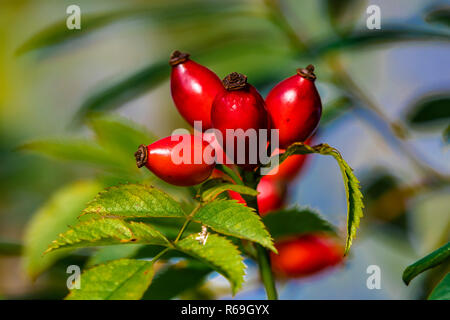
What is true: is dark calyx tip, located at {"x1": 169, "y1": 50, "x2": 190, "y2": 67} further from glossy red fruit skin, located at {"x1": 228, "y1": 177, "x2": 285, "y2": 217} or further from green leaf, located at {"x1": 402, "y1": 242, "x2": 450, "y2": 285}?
green leaf, located at {"x1": 402, "y1": 242, "x2": 450, "y2": 285}

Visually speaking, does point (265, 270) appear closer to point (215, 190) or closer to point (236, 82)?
point (215, 190)

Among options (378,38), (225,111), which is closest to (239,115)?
(225,111)

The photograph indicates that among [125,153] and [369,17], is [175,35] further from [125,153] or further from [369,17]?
[125,153]

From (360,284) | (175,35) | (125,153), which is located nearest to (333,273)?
(360,284)

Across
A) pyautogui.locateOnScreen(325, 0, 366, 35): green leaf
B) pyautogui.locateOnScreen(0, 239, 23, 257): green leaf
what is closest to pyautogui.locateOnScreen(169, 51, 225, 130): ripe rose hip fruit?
pyautogui.locateOnScreen(0, 239, 23, 257): green leaf

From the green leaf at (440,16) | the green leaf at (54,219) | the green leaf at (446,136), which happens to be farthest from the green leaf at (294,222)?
the green leaf at (440,16)

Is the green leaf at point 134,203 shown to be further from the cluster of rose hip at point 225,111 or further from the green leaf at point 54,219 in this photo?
the green leaf at point 54,219
